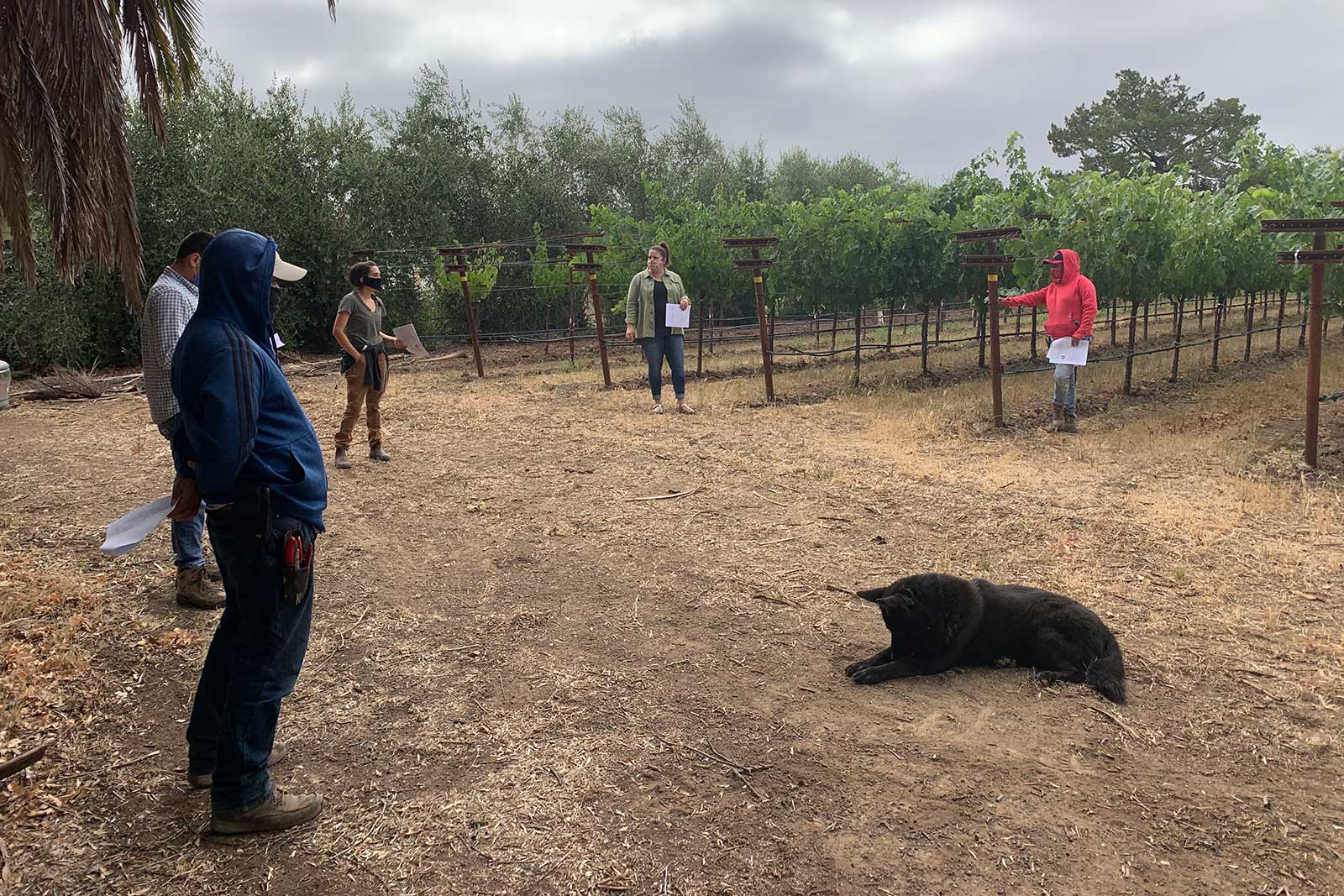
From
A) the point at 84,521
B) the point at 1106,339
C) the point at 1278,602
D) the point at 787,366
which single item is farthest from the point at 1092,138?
the point at 84,521

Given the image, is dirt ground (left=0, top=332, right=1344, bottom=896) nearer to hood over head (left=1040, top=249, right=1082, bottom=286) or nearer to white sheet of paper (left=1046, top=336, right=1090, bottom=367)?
white sheet of paper (left=1046, top=336, right=1090, bottom=367)

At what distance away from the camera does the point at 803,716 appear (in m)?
3.32

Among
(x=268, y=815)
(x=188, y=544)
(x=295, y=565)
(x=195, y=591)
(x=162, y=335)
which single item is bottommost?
(x=268, y=815)

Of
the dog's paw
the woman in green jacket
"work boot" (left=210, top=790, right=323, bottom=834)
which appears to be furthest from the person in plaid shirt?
the woman in green jacket

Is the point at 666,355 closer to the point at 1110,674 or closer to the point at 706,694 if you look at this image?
the point at 706,694

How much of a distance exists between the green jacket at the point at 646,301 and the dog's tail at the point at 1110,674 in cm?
649

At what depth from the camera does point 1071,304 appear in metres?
8.13

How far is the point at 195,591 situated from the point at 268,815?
7.22 ft

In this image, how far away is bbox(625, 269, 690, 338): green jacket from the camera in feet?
30.8

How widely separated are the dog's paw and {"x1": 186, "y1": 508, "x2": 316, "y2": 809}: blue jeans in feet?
7.23

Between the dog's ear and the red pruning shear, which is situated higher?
the red pruning shear

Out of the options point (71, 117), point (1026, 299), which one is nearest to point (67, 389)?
point (71, 117)

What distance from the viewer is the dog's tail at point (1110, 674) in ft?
11.2

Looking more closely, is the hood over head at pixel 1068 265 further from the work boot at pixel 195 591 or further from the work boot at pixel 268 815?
the work boot at pixel 268 815
